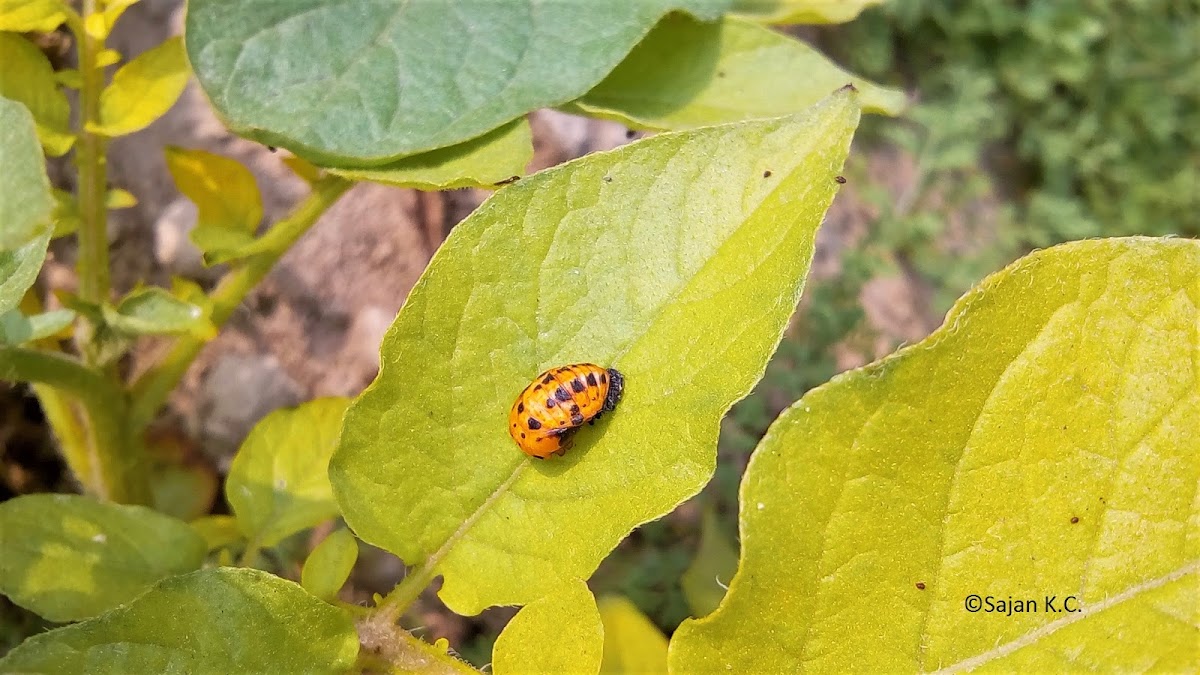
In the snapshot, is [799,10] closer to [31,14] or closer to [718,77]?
[718,77]

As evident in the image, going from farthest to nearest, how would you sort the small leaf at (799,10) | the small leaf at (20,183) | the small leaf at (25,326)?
the small leaf at (799,10)
the small leaf at (25,326)
the small leaf at (20,183)

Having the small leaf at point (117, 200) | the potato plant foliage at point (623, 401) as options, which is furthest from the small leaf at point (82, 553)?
the small leaf at point (117, 200)

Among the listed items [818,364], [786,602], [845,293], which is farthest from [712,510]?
[786,602]

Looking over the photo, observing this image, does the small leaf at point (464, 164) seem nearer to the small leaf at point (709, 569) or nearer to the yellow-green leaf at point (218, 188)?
the yellow-green leaf at point (218, 188)

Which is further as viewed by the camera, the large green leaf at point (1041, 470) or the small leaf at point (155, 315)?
the small leaf at point (155, 315)

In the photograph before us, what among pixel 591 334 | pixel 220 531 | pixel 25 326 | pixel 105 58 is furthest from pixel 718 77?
pixel 220 531

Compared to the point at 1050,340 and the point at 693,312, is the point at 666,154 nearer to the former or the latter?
the point at 693,312
